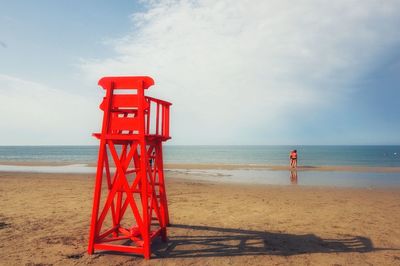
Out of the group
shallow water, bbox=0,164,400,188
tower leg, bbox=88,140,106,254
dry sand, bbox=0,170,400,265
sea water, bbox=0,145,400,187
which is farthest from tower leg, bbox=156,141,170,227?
sea water, bbox=0,145,400,187

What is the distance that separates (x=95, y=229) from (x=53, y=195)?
8756mm

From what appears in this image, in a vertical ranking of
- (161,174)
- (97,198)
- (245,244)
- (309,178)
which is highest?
(161,174)

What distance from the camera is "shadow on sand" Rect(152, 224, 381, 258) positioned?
676 cm

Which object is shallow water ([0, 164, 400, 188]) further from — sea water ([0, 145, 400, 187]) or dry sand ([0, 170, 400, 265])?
dry sand ([0, 170, 400, 265])

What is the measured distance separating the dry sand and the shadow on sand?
0.02 m

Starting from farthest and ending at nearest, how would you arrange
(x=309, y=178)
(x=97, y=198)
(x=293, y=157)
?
1. (x=293, y=157)
2. (x=309, y=178)
3. (x=97, y=198)

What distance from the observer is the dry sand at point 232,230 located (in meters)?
6.36

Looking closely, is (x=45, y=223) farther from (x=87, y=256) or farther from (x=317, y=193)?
(x=317, y=193)

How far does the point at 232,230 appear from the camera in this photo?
28.2ft

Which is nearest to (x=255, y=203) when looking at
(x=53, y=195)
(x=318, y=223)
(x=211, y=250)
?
(x=318, y=223)

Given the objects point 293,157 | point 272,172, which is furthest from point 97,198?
point 293,157

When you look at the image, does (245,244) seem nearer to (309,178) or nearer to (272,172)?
(309,178)

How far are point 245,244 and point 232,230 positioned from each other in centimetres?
126

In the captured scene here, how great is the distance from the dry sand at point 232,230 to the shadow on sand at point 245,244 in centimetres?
2
